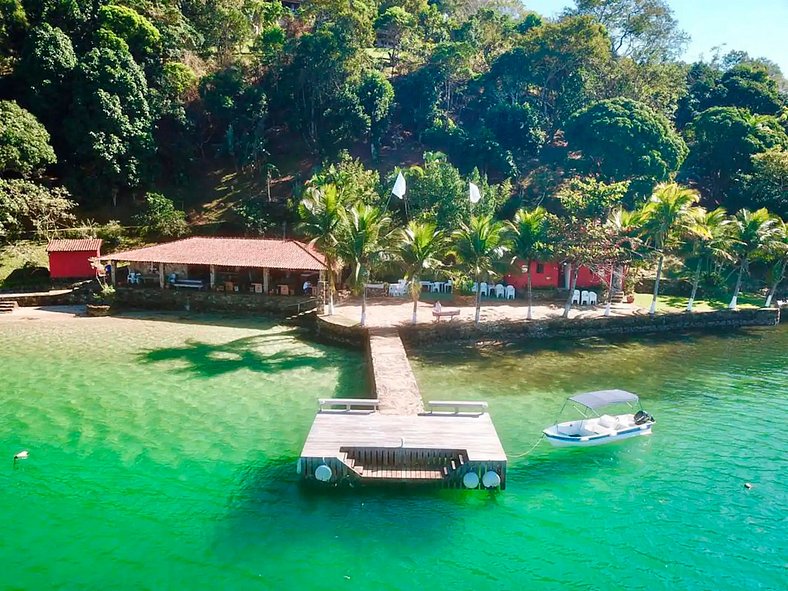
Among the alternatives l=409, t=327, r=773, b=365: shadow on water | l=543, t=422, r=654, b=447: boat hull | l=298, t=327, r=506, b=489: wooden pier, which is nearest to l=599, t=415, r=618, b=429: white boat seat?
l=543, t=422, r=654, b=447: boat hull

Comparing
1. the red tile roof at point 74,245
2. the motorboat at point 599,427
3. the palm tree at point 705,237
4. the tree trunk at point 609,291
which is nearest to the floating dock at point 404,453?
the motorboat at point 599,427

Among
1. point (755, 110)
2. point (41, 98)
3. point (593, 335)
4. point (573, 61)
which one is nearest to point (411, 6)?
point (573, 61)

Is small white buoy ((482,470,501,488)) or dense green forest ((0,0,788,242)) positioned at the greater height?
dense green forest ((0,0,788,242))

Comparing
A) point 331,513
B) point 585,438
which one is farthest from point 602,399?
point 331,513

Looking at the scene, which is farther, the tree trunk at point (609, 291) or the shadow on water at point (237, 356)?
the tree trunk at point (609, 291)

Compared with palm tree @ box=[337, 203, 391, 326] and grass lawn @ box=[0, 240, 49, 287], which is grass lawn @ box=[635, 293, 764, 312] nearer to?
palm tree @ box=[337, 203, 391, 326]

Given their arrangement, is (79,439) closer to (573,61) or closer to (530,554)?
(530,554)

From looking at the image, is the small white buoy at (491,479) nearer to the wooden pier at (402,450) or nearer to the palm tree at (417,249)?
the wooden pier at (402,450)
